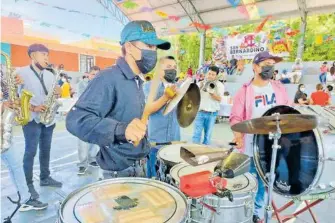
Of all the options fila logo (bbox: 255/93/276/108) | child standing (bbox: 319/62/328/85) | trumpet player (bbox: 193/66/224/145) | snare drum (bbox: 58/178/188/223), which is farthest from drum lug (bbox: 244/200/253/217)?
child standing (bbox: 319/62/328/85)

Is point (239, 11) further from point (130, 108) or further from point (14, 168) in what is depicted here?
point (130, 108)

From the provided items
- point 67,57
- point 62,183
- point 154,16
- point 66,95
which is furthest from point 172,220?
point 67,57

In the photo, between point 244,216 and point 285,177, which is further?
point 285,177

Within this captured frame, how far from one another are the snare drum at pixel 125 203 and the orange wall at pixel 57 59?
13230mm

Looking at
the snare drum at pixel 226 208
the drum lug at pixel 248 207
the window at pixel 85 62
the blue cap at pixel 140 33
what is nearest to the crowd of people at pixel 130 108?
the blue cap at pixel 140 33

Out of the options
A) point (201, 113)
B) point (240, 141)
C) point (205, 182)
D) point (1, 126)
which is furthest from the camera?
point (201, 113)

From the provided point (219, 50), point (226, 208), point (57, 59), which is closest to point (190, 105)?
point (226, 208)

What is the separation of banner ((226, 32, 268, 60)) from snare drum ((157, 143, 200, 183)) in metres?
9.93

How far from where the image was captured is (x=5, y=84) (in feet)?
9.65

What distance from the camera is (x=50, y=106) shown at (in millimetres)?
3723

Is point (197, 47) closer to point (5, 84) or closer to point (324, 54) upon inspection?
point (324, 54)

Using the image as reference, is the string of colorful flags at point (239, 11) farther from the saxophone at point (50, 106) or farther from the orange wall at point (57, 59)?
the saxophone at point (50, 106)

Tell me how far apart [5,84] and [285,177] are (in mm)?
3029

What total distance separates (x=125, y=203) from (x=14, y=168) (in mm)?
1838
